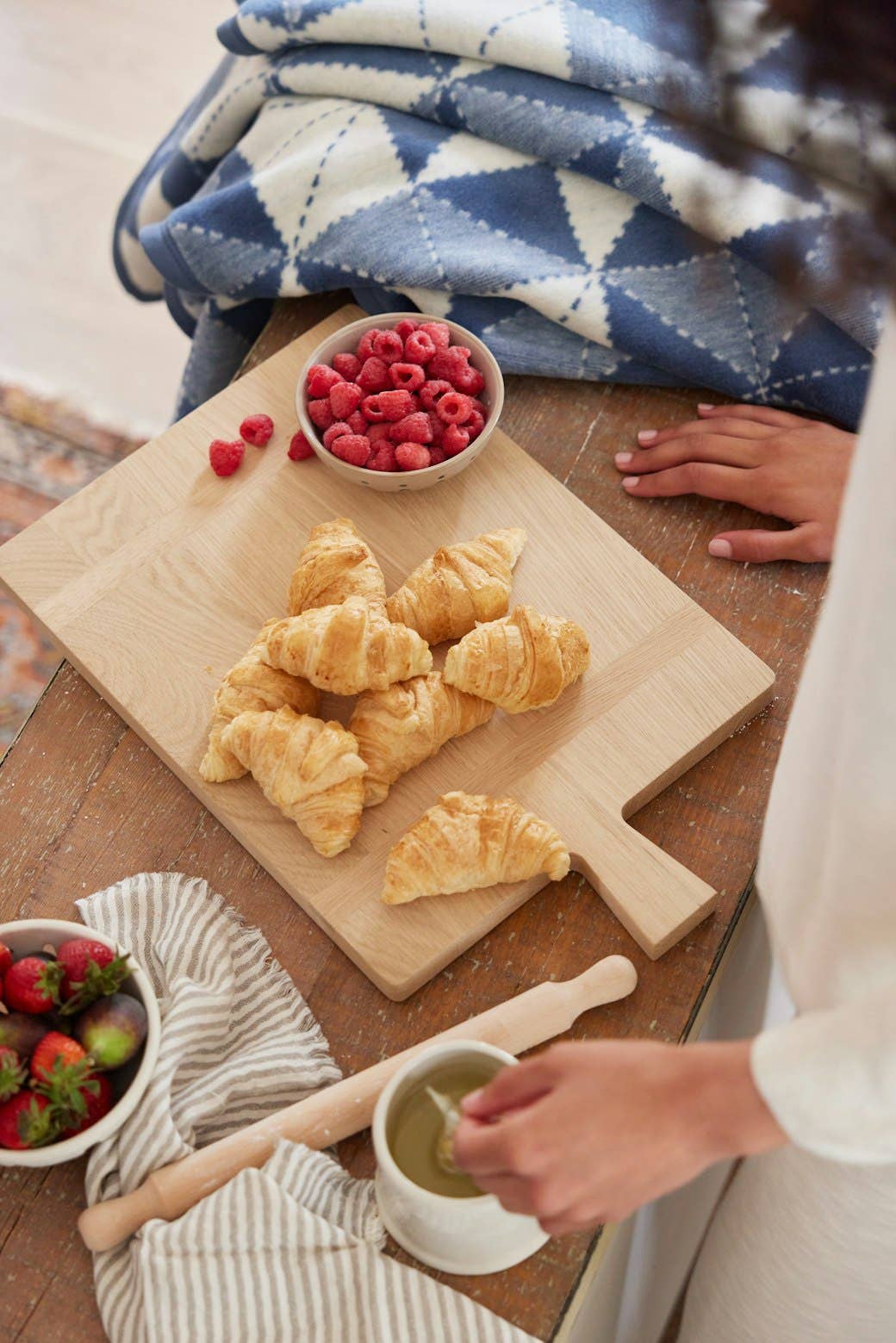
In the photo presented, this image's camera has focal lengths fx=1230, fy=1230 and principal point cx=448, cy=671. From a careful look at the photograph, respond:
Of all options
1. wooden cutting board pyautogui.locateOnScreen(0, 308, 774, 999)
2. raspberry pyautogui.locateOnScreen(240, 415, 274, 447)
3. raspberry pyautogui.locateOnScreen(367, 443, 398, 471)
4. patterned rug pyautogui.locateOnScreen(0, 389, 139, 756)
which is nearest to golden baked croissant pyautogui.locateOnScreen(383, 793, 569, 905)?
wooden cutting board pyautogui.locateOnScreen(0, 308, 774, 999)

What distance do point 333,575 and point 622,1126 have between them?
0.59 meters

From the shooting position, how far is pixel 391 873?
100 centimetres

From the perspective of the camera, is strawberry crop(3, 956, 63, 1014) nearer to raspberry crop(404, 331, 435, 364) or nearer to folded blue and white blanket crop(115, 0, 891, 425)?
raspberry crop(404, 331, 435, 364)

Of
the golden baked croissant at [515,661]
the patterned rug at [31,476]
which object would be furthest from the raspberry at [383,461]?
the patterned rug at [31,476]

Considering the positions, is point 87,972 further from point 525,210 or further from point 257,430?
point 525,210

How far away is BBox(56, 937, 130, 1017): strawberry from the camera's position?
0.89 m

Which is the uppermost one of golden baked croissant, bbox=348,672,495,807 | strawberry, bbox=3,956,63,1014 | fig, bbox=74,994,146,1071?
strawberry, bbox=3,956,63,1014

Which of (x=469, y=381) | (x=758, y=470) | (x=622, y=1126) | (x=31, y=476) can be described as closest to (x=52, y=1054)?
(x=622, y=1126)

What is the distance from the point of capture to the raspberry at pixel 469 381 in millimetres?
1221

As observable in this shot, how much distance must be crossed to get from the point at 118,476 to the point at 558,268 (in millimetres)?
506

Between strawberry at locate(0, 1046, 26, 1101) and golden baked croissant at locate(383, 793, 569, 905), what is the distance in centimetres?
31

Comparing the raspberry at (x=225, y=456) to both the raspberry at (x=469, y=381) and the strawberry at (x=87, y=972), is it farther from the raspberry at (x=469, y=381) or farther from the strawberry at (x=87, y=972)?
the strawberry at (x=87, y=972)

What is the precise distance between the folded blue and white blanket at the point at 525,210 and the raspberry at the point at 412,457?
182mm

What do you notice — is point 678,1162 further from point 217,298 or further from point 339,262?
point 217,298
